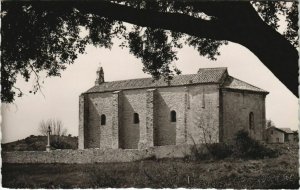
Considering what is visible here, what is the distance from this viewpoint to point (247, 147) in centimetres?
1498

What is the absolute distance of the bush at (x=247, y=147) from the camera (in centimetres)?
1453

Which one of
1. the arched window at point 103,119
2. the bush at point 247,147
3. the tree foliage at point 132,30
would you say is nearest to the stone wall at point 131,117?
the arched window at point 103,119

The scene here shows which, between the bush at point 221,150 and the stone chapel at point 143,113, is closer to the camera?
the bush at point 221,150

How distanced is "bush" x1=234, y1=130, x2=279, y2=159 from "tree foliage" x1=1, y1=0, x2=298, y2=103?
25.7 feet

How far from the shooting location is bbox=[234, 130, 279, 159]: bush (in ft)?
47.7

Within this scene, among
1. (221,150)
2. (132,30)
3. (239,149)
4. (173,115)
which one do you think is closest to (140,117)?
(173,115)

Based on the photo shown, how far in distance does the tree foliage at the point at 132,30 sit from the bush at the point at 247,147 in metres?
7.84

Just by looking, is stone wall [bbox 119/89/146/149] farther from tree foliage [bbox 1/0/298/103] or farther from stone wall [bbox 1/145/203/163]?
tree foliage [bbox 1/0/298/103]

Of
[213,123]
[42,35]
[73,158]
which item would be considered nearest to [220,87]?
[213,123]

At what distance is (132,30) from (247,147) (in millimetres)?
9197

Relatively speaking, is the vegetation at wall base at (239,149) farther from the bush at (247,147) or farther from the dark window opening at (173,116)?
the dark window opening at (173,116)

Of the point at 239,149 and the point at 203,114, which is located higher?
the point at 203,114

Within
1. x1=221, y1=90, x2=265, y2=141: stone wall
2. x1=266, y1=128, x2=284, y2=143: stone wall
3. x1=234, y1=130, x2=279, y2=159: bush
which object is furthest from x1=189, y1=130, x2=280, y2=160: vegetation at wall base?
x1=266, y1=128, x2=284, y2=143: stone wall

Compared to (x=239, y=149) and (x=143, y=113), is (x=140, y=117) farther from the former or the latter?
(x=239, y=149)
